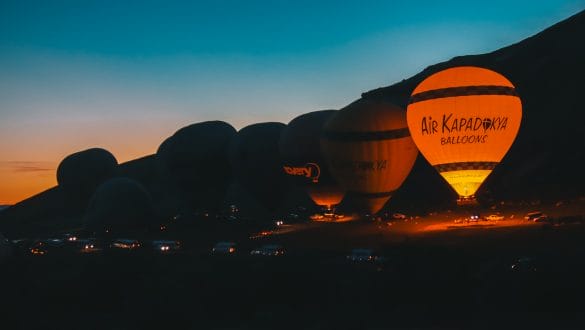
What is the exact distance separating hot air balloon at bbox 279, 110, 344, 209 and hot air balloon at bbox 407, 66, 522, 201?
10618 mm

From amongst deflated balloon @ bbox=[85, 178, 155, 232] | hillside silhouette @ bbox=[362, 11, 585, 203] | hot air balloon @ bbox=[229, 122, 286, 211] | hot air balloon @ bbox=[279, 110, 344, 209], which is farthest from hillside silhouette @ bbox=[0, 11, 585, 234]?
hot air balloon @ bbox=[279, 110, 344, 209]

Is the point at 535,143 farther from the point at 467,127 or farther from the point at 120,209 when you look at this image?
the point at 120,209

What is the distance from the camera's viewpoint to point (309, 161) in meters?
45.8

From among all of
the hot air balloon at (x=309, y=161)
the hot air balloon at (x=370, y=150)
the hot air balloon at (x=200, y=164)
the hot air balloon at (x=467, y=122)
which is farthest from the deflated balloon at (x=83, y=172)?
the hot air balloon at (x=467, y=122)

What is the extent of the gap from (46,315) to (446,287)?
11915mm

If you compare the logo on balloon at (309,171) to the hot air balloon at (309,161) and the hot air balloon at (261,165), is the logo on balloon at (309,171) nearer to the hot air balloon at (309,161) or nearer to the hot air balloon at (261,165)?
the hot air balloon at (309,161)

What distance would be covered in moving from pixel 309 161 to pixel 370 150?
7.83 m

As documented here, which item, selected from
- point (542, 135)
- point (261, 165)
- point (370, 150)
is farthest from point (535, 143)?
point (370, 150)

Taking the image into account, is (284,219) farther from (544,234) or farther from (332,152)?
(544,234)

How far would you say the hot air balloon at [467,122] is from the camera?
33969 millimetres

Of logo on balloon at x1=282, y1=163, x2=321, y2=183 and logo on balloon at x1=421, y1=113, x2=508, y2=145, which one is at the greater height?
logo on balloon at x1=421, y1=113, x2=508, y2=145

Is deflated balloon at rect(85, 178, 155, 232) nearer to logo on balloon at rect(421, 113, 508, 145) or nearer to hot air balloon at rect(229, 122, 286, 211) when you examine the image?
hot air balloon at rect(229, 122, 286, 211)

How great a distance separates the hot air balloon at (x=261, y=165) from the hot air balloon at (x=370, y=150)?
10230 mm

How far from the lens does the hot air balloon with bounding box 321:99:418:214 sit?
38.8 m
